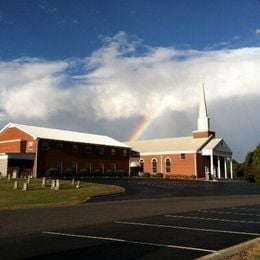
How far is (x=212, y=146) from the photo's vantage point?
68688 mm

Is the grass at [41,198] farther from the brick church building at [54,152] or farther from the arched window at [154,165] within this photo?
the arched window at [154,165]

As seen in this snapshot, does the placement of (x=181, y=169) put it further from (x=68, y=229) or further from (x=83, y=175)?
(x=68, y=229)

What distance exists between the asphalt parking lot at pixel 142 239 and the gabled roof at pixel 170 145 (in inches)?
2119

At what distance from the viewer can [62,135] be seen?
61.8 m

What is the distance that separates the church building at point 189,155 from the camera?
6819cm

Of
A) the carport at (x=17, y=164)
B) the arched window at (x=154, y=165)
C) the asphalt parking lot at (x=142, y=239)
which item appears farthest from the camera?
the arched window at (x=154, y=165)

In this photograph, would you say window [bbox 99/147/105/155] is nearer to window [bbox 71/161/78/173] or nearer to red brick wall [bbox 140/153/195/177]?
window [bbox 71/161/78/173]

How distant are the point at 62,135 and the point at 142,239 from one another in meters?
51.8

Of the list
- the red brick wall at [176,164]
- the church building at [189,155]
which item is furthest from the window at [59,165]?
the red brick wall at [176,164]

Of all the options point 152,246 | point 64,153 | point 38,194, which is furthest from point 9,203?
point 64,153

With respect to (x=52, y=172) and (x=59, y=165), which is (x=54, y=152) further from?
(x=52, y=172)

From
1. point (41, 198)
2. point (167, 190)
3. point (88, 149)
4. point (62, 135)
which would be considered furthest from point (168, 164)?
point (41, 198)

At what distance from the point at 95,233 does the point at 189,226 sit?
3535mm

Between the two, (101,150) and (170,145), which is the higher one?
(170,145)
